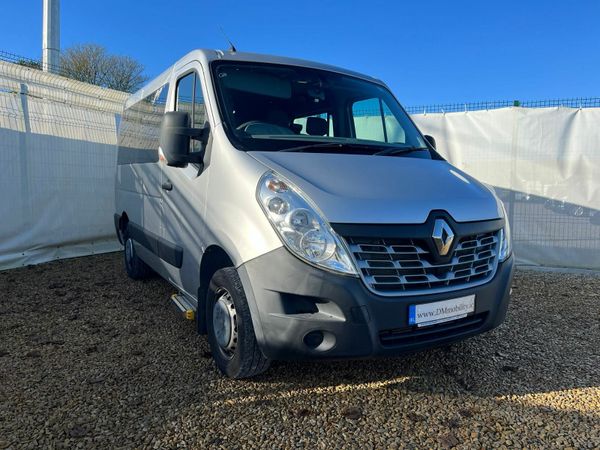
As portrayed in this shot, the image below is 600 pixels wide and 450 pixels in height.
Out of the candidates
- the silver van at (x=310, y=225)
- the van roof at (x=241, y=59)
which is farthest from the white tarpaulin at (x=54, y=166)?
the silver van at (x=310, y=225)

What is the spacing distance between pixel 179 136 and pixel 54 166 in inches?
202

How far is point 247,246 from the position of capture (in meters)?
2.53

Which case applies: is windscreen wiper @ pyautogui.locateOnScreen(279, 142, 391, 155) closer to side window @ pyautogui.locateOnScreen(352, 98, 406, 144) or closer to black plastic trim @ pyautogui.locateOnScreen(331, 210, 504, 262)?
side window @ pyautogui.locateOnScreen(352, 98, 406, 144)

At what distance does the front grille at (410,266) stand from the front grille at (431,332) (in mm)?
224

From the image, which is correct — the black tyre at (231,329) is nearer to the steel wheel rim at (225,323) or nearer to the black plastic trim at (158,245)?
the steel wheel rim at (225,323)

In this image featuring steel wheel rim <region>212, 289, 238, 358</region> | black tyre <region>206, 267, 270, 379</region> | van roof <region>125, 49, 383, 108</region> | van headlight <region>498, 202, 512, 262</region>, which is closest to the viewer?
black tyre <region>206, 267, 270, 379</region>

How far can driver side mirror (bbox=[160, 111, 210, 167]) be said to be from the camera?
120 inches

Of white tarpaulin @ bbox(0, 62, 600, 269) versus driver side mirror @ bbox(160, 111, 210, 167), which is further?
white tarpaulin @ bbox(0, 62, 600, 269)

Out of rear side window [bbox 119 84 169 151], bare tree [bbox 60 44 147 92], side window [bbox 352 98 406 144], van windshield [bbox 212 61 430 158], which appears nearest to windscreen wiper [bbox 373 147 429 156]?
van windshield [bbox 212 61 430 158]

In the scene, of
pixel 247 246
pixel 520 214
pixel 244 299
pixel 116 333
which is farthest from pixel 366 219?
pixel 520 214

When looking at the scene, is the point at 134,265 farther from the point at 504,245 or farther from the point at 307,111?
the point at 504,245

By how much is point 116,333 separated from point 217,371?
1.30 m

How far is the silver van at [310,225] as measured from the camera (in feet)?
7.77

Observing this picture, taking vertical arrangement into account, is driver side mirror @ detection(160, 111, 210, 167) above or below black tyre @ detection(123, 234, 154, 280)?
above
